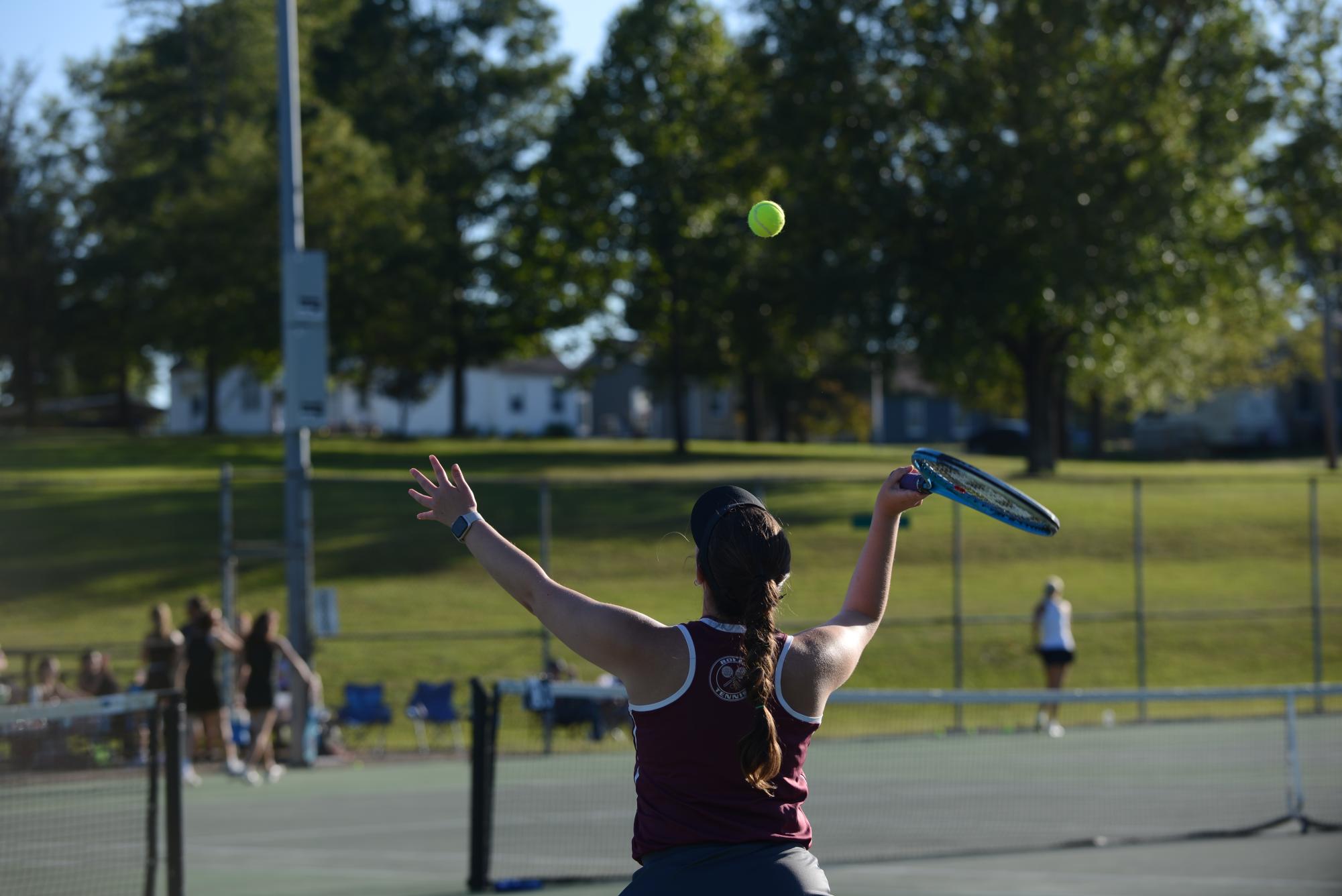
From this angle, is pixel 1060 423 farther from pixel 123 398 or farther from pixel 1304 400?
pixel 123 398

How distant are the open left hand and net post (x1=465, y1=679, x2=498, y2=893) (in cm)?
551

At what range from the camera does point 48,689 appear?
16453mm

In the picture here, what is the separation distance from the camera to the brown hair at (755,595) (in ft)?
10.5

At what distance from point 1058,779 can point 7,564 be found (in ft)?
66.1

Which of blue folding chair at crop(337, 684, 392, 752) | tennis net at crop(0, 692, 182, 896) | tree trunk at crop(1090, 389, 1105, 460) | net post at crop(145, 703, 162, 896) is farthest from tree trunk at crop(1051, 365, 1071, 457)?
net post at crop(145, 703, 162, 896)

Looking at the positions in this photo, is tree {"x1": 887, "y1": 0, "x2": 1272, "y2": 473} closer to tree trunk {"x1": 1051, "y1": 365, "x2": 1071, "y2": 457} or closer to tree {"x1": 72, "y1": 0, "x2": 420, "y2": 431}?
tree trunk {"x1": 1051, "y1": 365, "x2": 1071, "y2": 457}

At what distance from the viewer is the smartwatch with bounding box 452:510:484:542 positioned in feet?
11.6

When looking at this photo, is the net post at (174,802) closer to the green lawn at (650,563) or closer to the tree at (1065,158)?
the green lawn at (650,563)

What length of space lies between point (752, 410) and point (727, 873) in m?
55.3

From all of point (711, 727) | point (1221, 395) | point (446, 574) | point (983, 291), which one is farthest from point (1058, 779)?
point (1221, 395)

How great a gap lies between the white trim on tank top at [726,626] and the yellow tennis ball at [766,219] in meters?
1.62

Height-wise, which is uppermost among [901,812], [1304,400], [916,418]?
[1304,400]

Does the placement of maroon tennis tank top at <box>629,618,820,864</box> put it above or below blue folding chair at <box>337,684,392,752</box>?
above

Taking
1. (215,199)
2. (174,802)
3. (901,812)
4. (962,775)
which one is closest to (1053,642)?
(962,775)
